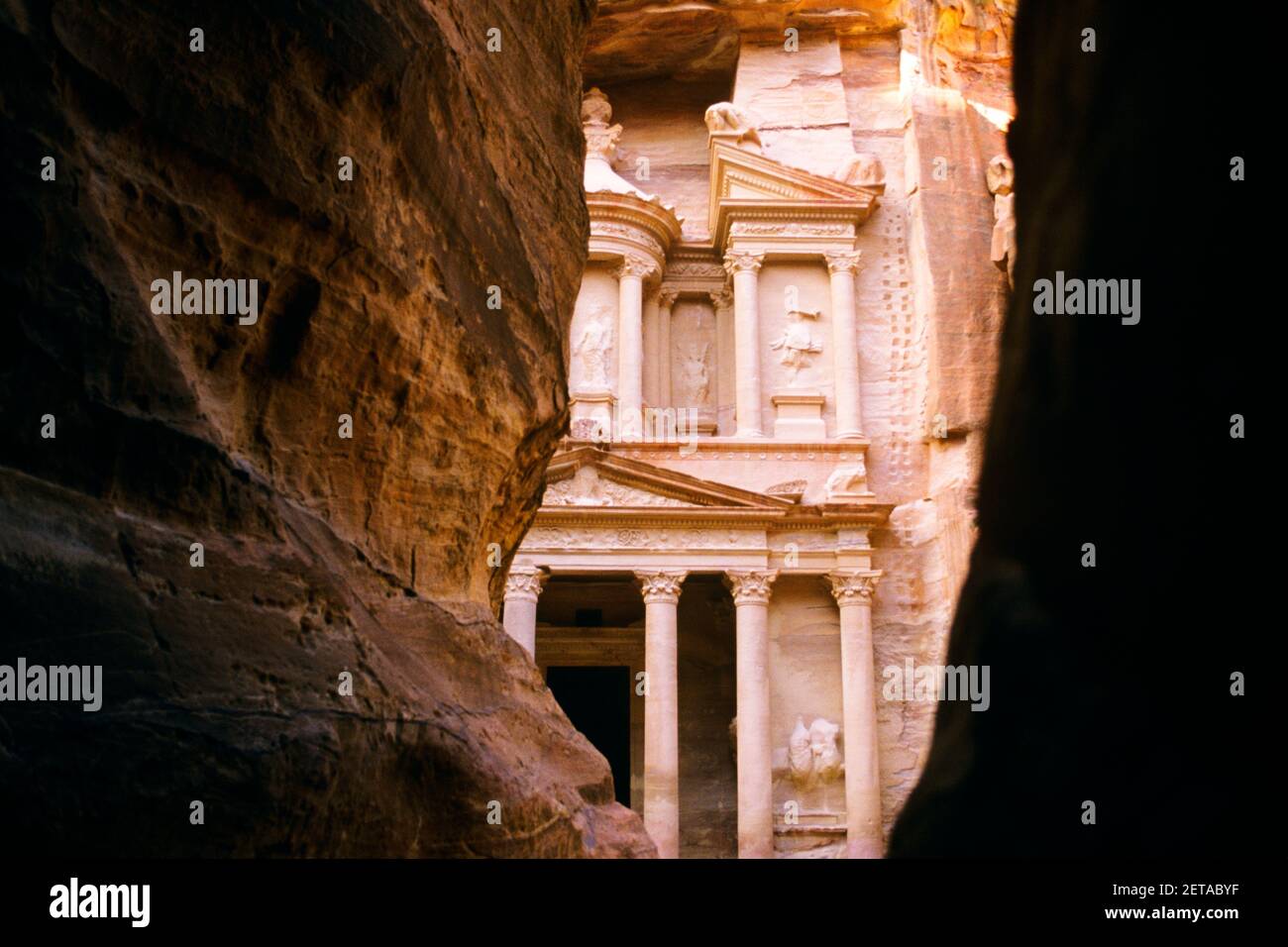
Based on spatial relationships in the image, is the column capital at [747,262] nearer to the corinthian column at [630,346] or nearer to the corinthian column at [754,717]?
the corinthian column at [630,346]

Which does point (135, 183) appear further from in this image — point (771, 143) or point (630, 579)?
point (771, 143)

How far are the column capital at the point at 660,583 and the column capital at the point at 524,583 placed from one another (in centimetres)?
169

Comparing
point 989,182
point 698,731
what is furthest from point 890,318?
point 698,731

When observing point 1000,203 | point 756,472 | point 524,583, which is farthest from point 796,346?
point 524,583

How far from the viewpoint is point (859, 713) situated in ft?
65.4

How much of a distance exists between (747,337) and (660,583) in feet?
18.2

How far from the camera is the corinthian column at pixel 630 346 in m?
22.5

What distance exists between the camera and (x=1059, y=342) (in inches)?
61.2

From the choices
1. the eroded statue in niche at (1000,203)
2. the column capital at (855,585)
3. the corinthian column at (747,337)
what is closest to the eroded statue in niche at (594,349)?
the corinthian column at (747,337)

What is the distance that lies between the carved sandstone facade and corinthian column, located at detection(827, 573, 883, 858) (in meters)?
0.04

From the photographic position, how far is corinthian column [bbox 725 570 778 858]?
19.2 metres

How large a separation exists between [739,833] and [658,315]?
1069cm

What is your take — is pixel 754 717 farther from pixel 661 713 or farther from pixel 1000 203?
pixel 1000 203

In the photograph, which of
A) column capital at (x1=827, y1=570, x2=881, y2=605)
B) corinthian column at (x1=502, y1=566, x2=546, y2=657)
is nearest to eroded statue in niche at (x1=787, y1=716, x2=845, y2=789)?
column capital at (x1=827, y1=570, x2=881, y2=605)
